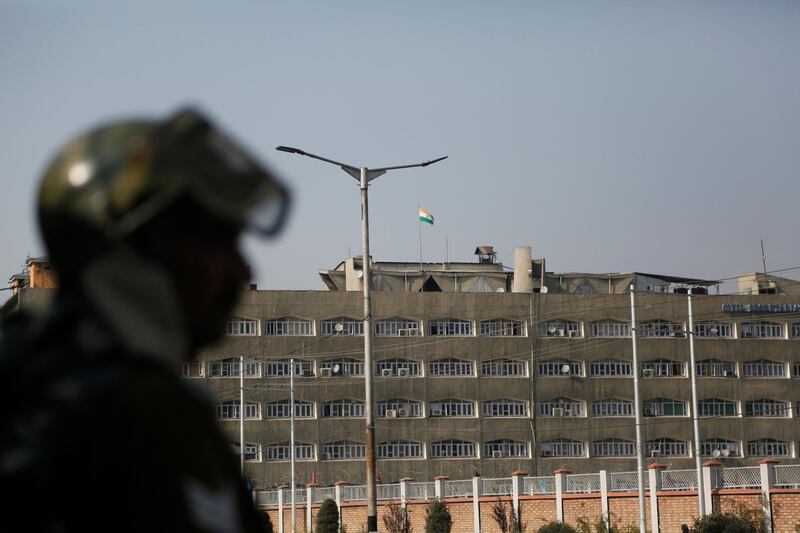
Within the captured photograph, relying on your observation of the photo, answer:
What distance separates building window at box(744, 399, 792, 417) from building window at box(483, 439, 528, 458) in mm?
16423

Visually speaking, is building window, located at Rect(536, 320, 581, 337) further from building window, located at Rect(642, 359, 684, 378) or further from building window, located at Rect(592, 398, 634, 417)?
building window, located at Rect(642, 359, 684, 378)

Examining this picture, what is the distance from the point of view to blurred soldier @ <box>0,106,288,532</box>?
52.0 inches

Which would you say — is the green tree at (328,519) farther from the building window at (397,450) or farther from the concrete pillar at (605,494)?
the building window at (397,450)

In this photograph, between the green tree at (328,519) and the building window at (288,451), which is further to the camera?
the building window at (288,451)

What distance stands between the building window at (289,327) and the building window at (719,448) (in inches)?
1108

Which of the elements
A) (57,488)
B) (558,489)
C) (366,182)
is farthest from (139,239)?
(558,489)

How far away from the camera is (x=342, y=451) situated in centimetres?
8675

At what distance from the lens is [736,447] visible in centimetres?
9156

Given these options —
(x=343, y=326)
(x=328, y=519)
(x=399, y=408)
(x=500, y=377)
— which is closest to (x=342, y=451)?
(x=399, y=408)

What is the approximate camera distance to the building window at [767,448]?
91938 mm

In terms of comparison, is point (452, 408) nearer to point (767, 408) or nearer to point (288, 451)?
point (288, 451)

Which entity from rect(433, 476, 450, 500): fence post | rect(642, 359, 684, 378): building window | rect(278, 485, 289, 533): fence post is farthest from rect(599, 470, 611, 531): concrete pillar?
rect(642, 359, 684, 378): building window

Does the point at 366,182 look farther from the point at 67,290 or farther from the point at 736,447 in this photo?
the point at 736,447

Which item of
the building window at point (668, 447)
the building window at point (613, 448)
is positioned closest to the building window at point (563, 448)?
the building window at point (613, 448)
